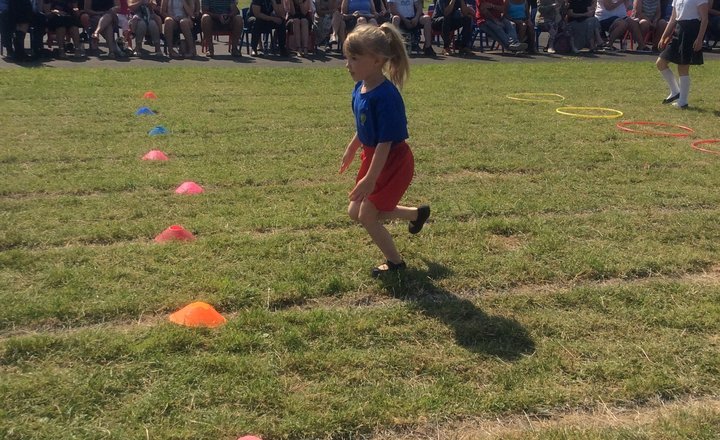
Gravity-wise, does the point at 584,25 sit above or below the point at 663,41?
above

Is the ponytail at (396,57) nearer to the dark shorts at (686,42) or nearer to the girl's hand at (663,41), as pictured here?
the dark shorts at (686,42)

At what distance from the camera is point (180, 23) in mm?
17641

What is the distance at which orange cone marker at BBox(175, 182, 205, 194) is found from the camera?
6.64 meters

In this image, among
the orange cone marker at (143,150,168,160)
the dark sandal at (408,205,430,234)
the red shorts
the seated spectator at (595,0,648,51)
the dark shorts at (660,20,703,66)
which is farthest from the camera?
the seated spectator at (595,0,648,51)

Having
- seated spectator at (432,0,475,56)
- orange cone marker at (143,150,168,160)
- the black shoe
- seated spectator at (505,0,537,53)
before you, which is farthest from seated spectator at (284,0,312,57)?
orange cone marker at (143,150,168,160)

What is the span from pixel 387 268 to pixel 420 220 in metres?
0.56

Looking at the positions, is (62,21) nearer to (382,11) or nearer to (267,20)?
(267,20)

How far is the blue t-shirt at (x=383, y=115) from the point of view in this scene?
4.60 meters

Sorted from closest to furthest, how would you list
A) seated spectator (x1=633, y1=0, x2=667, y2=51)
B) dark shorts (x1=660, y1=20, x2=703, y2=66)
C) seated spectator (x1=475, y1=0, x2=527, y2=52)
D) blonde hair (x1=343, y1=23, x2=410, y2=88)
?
1. blonde hair (x1=343, y1=23, x2=410, y2=88)
2. dark shorts (x1=660, y1=20, x2=703, y2=66)
3. seated spectator (x1=475, y1=0, x2=527, y2=52)
4. seated spectator (x1=633, y1=0, x2=667, y2=51)

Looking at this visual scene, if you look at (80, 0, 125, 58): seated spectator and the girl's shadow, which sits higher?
(80, 0, 125, 58): seated spectator

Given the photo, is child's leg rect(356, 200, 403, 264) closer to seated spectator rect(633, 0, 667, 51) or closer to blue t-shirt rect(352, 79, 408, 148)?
blue t-shirt rect(352, 79, 408, 148)

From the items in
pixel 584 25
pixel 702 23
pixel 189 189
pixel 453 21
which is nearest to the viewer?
pixel 189 189

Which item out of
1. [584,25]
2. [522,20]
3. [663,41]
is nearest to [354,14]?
[522,20]

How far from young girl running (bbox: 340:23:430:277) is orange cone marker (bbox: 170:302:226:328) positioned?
111 cm
